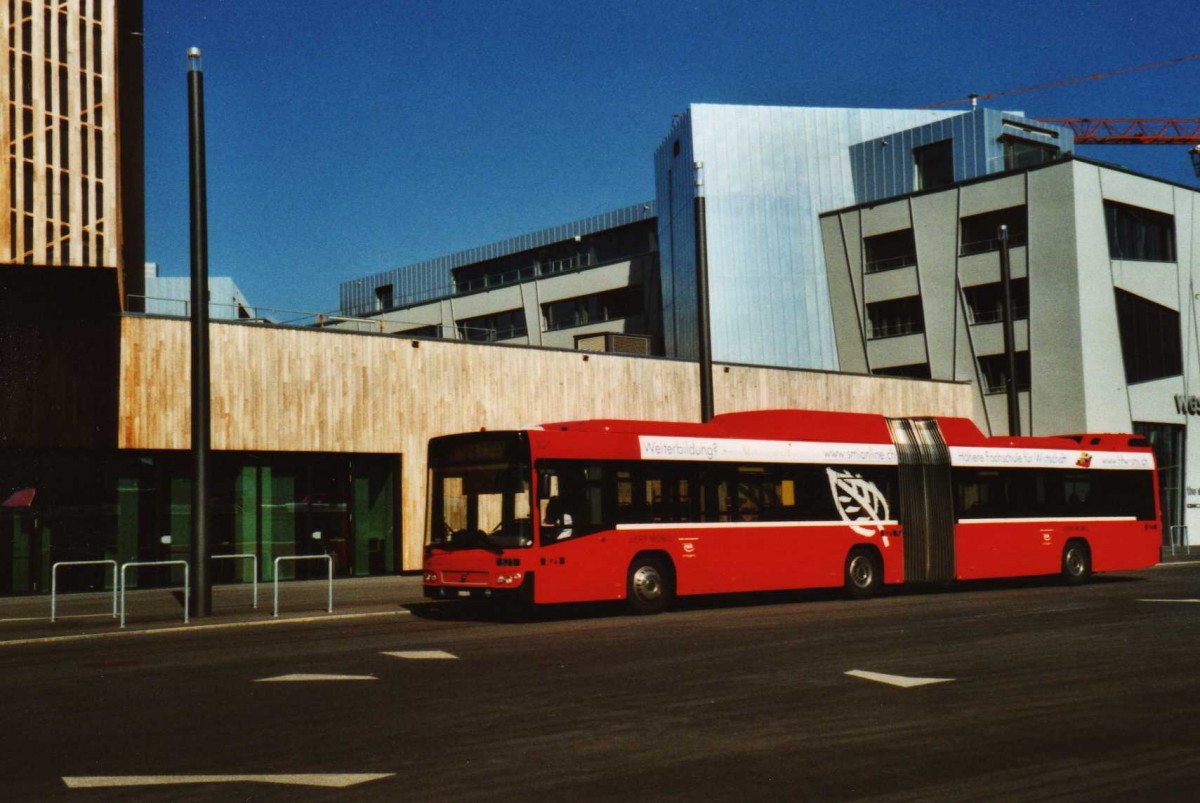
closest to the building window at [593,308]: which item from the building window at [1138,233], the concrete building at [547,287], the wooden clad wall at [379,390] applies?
the concrete building at [547,287]

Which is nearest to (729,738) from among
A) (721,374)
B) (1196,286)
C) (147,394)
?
(147,394)

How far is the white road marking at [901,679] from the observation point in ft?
32.5

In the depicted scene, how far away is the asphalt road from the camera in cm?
640

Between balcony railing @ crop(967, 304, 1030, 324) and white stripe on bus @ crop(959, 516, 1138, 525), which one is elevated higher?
balcony railing @ crop(967, 304, 1030, 324)

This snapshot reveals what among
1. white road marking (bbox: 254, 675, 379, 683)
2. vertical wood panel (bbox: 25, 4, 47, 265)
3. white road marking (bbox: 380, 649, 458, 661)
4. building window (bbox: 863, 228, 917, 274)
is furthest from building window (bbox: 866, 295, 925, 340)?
white road marking (bbox: 254, 675, 379, 683)

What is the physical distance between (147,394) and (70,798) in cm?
1780

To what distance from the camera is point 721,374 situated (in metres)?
32.8

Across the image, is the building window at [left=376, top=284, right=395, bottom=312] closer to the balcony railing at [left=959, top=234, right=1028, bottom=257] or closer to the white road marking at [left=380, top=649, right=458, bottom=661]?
the balcony railing at [left=959, top=234, right=1028, bottom=257]

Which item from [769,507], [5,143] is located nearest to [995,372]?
[769,507]

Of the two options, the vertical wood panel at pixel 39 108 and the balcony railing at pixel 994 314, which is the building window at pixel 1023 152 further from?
the vertical wood panel at pixel 39 108

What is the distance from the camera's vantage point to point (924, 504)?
20.9m

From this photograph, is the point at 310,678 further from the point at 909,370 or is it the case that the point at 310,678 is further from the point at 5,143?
the point at 909,370

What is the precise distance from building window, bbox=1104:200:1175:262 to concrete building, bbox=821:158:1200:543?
56 millimetres

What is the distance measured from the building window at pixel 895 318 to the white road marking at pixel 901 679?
36116mm
